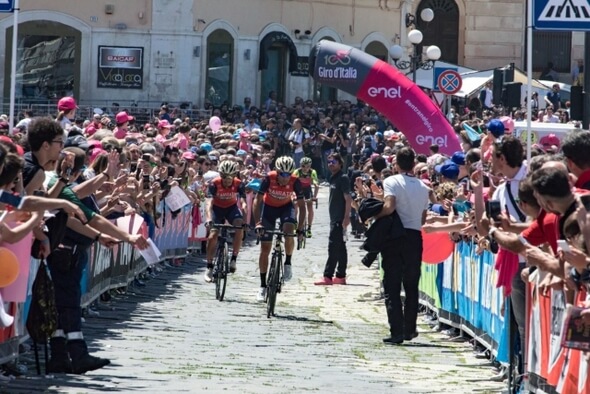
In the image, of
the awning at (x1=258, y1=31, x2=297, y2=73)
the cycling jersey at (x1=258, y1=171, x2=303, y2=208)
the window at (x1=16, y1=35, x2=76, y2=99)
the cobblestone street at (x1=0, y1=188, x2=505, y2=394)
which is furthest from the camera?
the awning at (x1=258, y1=31, x2=297, y2=73)

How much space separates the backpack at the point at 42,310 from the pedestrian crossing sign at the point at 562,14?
17.4 ft

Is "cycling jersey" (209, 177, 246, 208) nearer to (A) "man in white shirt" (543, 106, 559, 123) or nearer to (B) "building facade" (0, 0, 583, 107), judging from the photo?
(A) "man in white shirt" (543, 106, 559, 123)

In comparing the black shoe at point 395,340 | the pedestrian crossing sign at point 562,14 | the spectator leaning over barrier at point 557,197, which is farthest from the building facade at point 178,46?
the spectator leaning over barrier at point 557,197

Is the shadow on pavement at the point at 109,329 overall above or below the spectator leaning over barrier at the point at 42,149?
below

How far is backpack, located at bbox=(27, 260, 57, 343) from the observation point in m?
11.5

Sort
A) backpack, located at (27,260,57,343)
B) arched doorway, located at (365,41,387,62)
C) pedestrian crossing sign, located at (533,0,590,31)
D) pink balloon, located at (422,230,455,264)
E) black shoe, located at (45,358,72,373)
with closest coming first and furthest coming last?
backpack, located at (27,260,57,343)
black shoe, located at (45,358,72,373)
pedestrian crossing sign, located at (533,0,590,31)
pink balloon, located at (422,230,455,264)
arched doorway, located at (365,41,387,62)

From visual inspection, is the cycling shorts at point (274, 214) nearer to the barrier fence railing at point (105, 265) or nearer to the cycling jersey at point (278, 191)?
the cycling jersey at point (278, 191)

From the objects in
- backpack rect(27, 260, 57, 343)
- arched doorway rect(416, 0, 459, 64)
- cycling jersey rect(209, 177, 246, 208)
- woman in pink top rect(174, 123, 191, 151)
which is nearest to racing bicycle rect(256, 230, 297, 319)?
cycling jersey rect(209, 177, 246, 208)

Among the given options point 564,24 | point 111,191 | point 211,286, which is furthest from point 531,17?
point 211,286

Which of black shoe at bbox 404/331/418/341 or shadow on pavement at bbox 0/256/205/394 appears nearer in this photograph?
shadow on pavement at bbox 0/256/205/394

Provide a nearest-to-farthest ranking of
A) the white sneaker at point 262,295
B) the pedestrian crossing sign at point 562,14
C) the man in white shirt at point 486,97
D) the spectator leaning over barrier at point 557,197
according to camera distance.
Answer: the spectator leaning over barrier at point 557,197, the pedestrian crossing sign at point 562,14, the white sneaker at point 262,295, the man in white shirt at point 486,97

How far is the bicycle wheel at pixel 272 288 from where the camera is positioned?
18188 mm

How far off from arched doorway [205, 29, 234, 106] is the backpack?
41879 mm

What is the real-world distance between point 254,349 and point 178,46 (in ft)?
124
